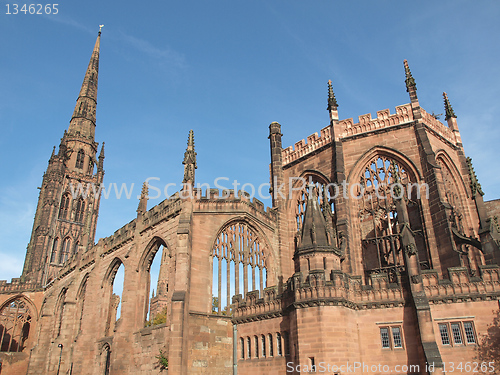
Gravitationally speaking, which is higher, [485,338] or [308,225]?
[308,225]

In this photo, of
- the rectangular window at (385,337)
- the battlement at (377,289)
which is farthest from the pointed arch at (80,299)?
the rectangular window at (385,337)

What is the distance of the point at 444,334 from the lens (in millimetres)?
17734

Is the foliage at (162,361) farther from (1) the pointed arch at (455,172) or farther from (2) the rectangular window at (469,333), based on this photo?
(1) the pointed arch at (455,172)

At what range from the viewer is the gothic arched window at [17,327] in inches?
1670

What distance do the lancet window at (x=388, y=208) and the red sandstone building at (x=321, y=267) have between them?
0.37 ft

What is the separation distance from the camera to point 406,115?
26406mm

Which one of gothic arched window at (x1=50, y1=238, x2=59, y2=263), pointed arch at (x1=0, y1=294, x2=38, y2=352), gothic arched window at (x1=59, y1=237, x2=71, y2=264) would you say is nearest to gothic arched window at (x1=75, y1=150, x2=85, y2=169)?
gothic arched window at (x1=59, y1=237, x2=71, y2=264)

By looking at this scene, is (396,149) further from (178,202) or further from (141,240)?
(141,240)

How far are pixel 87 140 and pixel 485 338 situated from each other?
66341mm

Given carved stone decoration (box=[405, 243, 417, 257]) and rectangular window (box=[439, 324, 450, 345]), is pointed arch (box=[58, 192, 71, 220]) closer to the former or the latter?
carved stone decoration (box=[405, 243, 417, 257])

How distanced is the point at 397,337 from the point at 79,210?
5724 centimetres

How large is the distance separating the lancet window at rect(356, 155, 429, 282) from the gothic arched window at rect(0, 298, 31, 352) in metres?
35.3

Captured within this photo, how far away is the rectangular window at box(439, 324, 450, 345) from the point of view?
57.7ft

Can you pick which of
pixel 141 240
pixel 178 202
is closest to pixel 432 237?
pixel 178 202
